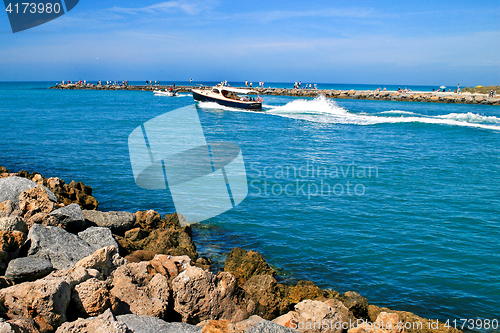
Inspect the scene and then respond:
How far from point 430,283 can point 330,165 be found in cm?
1192

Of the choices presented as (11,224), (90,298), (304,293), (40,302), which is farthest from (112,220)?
(304,293)

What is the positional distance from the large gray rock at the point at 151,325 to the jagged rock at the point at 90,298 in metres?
0.29

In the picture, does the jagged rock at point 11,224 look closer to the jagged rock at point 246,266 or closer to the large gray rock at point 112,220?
the large gray rock at point 112,220

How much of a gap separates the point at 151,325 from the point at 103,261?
5.70ft

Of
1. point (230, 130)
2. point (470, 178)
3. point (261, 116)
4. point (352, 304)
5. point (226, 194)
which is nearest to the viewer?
point (352, 304)

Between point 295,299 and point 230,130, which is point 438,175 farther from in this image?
point 230,130

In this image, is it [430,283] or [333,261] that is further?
[333,261]

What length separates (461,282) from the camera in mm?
8539

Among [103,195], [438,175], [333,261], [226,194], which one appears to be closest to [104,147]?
[103,195]

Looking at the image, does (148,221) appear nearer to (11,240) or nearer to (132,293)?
(11,240)

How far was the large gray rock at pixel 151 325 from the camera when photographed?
4.66 meters

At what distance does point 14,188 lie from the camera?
9086 millimetres

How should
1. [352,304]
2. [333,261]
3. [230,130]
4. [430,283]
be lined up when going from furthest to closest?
[230,130], [333,261], [430,283], [352,304]

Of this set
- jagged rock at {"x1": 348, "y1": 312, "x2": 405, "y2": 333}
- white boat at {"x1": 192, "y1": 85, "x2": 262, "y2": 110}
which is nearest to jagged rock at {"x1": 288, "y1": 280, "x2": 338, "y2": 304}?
jagged rock at {"x1": 348, "y1": 312, "x2": 405, "y2": 333}
